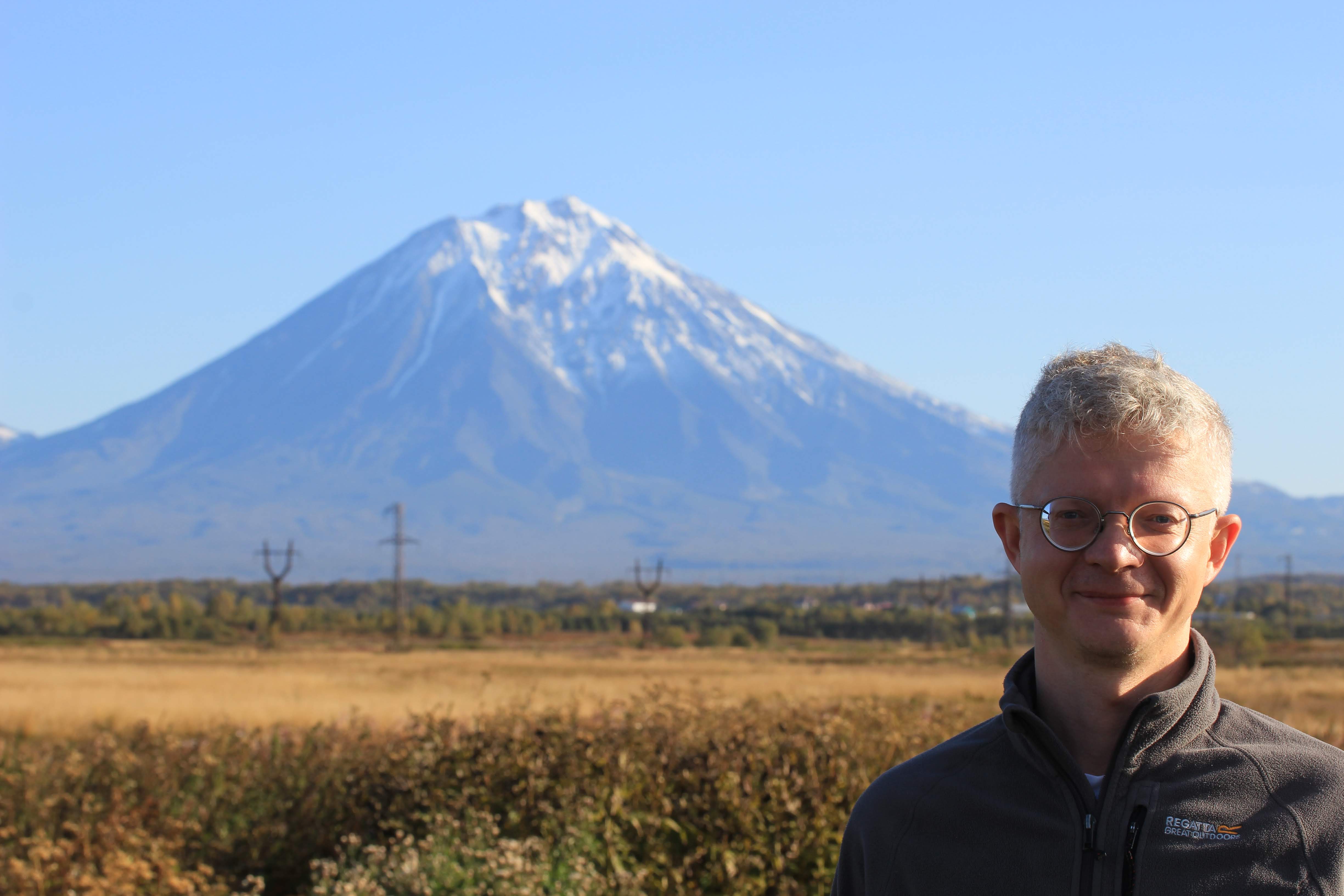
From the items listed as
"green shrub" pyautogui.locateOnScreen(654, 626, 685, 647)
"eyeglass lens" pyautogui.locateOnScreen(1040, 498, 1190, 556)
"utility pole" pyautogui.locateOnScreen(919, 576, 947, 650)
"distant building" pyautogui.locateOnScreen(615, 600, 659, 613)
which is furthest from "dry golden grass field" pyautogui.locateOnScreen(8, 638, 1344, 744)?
"distant building" pyautogui.locateOnScreen(615, 600, 659, 613)

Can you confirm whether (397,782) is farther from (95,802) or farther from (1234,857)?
(1234,857)

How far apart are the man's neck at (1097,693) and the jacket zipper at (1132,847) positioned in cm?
10

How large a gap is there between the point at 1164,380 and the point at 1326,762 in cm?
79

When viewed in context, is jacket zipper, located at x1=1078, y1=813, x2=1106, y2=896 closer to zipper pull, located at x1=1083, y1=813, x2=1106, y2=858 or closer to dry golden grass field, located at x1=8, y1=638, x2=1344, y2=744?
zipper pull, located at x1=1083, y1=813, x2=1106, y2=858

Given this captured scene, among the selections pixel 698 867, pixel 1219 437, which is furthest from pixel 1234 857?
pixel 698 867

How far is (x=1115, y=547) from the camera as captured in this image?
2676 mm

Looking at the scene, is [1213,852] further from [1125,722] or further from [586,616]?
[586,616]

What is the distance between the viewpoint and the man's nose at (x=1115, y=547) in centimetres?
267

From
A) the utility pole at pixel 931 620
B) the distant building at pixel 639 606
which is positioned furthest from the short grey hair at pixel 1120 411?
the distant building at pixel 639 606

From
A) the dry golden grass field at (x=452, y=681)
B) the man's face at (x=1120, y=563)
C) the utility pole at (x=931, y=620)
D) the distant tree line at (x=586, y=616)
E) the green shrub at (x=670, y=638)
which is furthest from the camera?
the distant tree line at (x=586, y=616)

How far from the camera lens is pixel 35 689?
29609mm

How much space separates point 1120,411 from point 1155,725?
61cm

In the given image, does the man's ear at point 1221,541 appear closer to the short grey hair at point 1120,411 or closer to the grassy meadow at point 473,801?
the short grey hair at point 1120,411

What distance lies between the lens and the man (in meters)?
2.63
